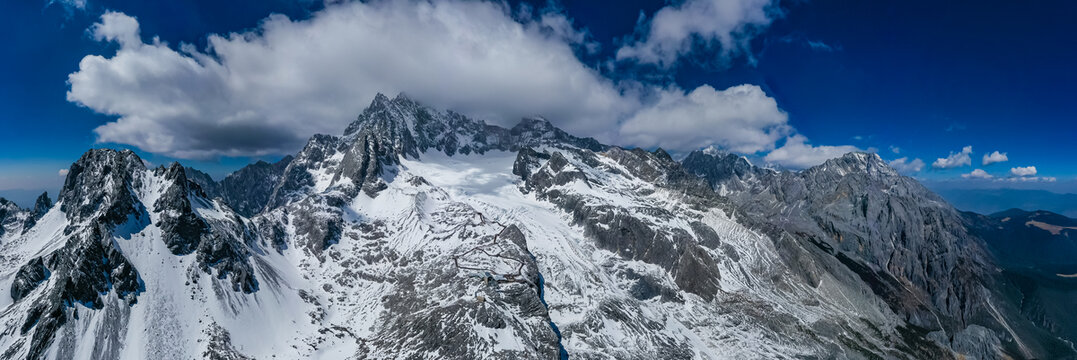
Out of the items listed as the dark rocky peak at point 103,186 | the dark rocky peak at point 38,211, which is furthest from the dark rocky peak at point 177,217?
the dark rocky peak at point 38,211

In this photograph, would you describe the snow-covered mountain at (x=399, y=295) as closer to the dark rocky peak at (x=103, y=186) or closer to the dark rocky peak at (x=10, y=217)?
the dark rocky peak at (x=10, y=217)

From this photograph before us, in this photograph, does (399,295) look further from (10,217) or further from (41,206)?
(10,217)

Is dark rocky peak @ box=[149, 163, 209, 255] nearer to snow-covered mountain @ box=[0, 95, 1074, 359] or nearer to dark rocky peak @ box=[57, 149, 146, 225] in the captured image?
snow-covered mountain @ box=[0, 95, 1074, 359]

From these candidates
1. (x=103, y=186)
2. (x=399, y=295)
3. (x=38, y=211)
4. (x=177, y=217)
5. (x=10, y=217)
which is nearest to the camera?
(x=177, y=217)

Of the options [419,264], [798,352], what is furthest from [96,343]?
[798,352]

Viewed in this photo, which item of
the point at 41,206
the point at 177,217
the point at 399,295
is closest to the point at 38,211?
the point at 41,206

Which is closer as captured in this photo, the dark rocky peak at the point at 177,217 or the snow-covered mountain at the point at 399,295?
the snow-covered mountain at the point at 399,295

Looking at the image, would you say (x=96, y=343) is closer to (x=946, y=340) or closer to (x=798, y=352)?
(x=798, y=352)

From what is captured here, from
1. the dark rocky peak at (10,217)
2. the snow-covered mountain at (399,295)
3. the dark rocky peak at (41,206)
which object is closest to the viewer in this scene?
the snow-covered mountain at (399,295)

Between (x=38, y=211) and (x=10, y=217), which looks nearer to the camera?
(x=10, y=217)
